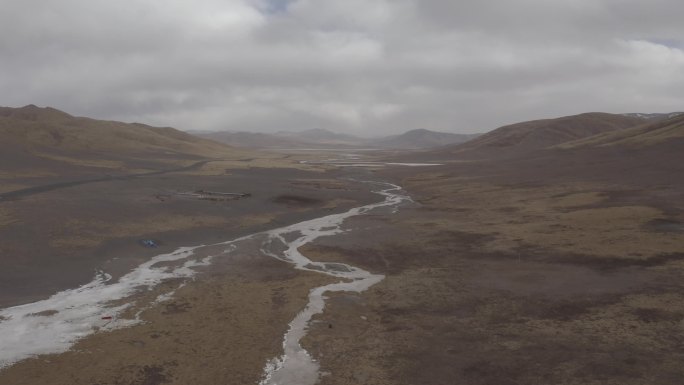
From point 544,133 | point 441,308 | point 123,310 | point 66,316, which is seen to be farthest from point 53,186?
point 544,133

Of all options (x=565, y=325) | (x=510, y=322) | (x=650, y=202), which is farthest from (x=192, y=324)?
(x=650, y=202)

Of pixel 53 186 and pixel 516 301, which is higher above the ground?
pixel 53 186

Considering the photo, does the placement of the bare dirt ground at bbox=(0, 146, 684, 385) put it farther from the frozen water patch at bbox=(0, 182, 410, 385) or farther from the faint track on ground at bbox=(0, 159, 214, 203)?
the faint track on ground at bbox=(0, 159, 214, 203)

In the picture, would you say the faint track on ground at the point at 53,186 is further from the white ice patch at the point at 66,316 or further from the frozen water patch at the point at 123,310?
the white ice patch at the point at 66,316

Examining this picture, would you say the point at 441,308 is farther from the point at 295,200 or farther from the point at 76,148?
the point at 76,148

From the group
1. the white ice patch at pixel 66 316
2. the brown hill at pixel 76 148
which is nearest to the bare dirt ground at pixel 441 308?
the white ice patch at pixel 66 316
